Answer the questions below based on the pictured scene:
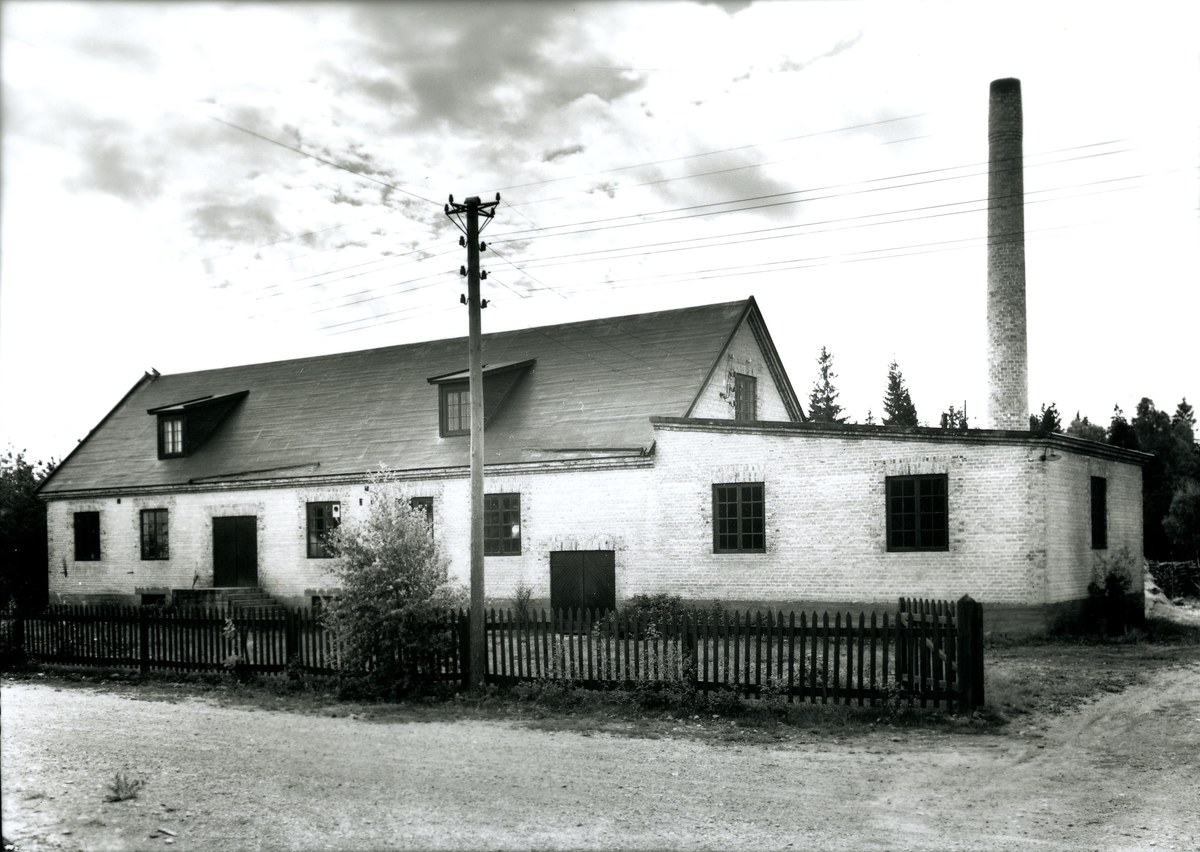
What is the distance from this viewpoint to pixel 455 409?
1084 inches

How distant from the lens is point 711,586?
2148cm

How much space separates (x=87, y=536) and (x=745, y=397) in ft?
75.6

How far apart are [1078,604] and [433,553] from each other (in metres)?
14.7

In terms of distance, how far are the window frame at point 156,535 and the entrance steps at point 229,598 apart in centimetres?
272

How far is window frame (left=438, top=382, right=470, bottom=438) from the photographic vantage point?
27219 millimetres

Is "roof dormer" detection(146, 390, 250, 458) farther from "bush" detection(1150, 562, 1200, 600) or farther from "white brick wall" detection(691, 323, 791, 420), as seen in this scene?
"bush" detection(1150, 562, 1200, 600)

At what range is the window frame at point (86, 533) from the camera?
32031mm

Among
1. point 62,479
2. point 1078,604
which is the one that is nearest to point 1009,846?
point 1078,604

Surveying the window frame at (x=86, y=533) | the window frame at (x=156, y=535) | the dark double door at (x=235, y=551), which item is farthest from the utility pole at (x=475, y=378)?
the window frame at (x=86, y=533)

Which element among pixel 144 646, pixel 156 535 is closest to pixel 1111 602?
pixel 144 646

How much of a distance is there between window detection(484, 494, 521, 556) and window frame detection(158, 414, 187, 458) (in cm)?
1380

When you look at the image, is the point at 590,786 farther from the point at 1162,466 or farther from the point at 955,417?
the point at 955,417

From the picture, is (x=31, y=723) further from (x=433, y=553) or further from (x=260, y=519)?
(x=260, y=519)

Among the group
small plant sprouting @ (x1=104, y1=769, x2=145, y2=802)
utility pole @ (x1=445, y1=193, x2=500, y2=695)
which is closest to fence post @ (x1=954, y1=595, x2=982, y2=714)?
utility pole @ (x1=445, y1=193, x2=500, y2=695)
